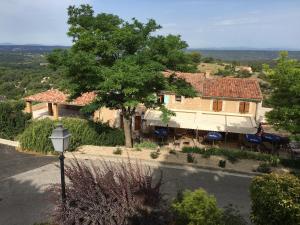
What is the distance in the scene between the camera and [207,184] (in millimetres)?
15102

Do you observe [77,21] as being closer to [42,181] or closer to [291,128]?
[42,181]

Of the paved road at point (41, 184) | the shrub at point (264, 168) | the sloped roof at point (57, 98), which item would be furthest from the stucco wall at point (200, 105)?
the paved road at point (41, 184)

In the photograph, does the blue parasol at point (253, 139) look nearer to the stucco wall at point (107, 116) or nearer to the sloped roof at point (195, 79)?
the sloped roof at point (195, 79)

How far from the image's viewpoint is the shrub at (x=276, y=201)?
752 centimetres

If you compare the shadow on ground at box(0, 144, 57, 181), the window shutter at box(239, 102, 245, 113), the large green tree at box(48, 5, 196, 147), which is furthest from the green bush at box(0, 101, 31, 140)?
the window shutter at box(239, 102, 245, 113)

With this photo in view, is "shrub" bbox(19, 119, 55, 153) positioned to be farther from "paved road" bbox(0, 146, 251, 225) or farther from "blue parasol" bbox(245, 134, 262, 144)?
"blue parasol" bbox(245, 134, 262, 144)

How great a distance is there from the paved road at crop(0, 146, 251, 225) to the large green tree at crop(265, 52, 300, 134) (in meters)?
→ 3.44

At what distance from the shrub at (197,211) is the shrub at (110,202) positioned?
490 mm

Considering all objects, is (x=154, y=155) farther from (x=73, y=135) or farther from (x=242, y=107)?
(x=242, y=107)

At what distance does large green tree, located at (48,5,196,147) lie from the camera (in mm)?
16531

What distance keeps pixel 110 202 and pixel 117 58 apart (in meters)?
11.8

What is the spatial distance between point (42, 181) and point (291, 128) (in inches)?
488

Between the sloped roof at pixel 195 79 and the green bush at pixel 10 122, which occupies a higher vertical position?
the sloped roof at pixel 195 79

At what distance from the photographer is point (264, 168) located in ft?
55.6
